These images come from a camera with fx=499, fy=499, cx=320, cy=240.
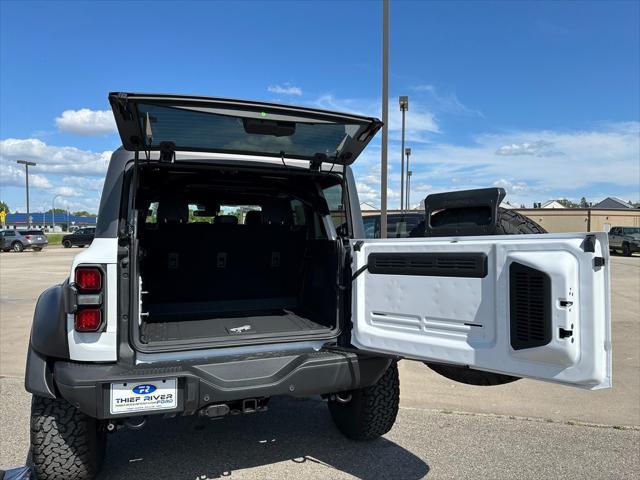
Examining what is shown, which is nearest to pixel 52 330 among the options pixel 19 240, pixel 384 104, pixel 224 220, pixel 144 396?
pixel 144 396

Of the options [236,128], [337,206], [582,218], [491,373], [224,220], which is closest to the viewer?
[491,373]

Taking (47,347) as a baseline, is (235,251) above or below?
above

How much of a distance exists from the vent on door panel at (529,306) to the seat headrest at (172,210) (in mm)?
2840

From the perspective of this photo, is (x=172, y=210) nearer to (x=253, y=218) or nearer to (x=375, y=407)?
(x=253, y=218)

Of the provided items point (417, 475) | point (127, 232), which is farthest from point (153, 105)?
point (417, 475)

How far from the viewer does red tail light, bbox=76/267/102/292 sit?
8.36 ft

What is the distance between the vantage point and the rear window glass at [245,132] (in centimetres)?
263

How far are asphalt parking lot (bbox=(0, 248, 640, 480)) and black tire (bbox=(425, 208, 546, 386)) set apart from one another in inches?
29.5

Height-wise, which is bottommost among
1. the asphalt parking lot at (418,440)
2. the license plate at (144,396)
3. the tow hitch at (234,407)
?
the asphalt parking lot at (418,440)

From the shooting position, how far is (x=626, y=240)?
27.7 metres

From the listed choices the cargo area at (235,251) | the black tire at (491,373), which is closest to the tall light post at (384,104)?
the cargo area at (235,251)

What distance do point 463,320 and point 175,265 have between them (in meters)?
2.69

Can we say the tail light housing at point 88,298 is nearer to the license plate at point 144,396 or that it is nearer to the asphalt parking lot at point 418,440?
the license plate at point 144,396

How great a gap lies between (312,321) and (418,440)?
1155 mm
